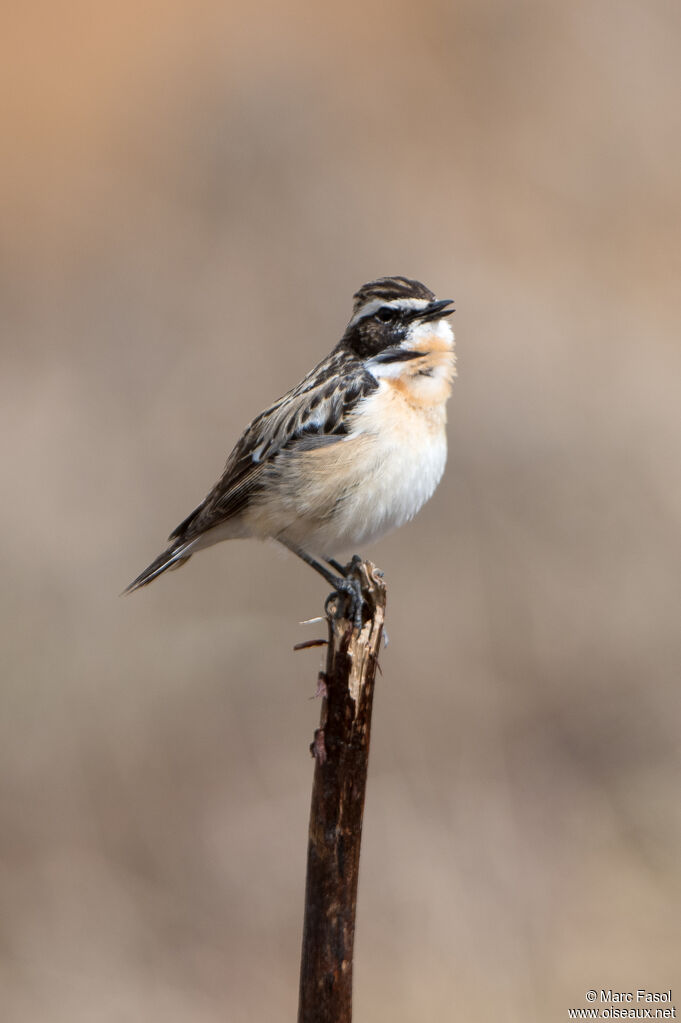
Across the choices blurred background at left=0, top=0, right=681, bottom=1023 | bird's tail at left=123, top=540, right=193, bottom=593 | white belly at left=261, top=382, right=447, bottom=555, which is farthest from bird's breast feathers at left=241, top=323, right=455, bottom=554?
blurred background at left=0, top=0, right=681, bottom=1023

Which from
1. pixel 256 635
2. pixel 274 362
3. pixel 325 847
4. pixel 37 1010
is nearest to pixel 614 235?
pixel 274 362

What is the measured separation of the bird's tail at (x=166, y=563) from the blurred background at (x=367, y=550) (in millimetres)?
3270

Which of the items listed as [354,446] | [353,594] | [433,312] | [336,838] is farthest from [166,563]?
[336,838]

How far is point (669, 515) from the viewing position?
11.1m

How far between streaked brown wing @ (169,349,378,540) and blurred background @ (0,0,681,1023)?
3243 millimetres

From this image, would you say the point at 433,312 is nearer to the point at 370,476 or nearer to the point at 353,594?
the point at 370,476

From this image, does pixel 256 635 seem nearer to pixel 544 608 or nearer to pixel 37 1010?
pixel 544 608

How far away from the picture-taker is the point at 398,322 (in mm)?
6793

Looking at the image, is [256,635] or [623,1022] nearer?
[623,1022]

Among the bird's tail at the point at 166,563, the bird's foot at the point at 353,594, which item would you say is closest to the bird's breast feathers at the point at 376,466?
the bird's tail at the point at 166,563

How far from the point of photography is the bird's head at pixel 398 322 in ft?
22.1

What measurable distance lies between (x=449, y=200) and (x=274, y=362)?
350 centimetres

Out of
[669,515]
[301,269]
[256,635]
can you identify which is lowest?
[256,635]

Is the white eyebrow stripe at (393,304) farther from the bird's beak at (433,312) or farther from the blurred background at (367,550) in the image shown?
the blurred background at (367,550)
